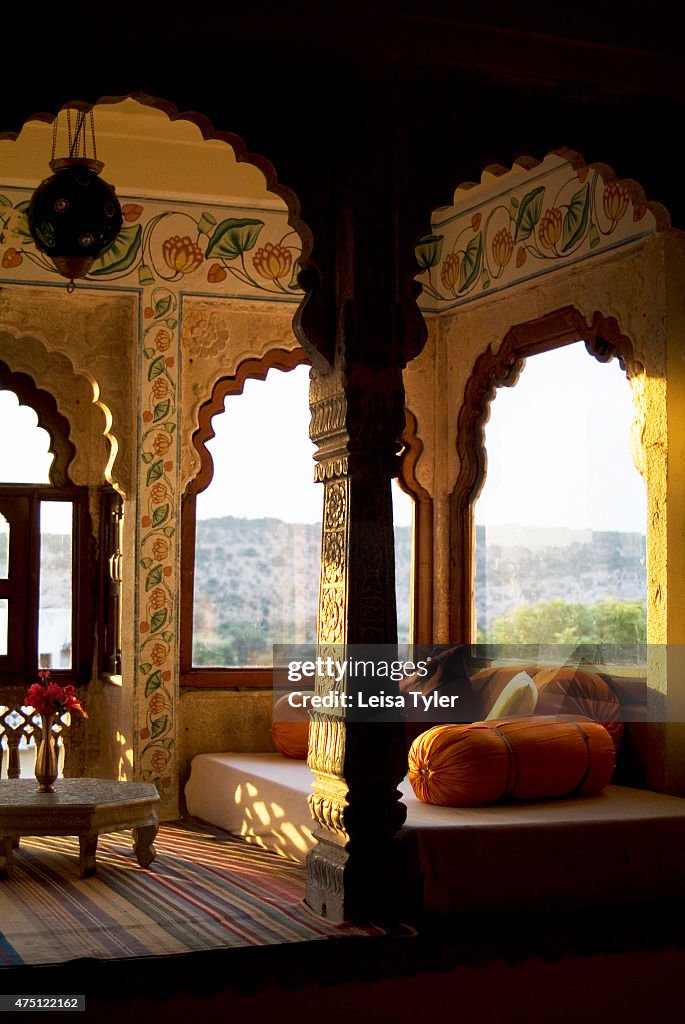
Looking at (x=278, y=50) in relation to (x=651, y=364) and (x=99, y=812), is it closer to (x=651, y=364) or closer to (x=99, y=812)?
(x=651, y=364)

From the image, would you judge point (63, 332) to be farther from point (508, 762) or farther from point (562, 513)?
point (508, 762)

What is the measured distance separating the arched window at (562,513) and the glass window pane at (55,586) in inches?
105

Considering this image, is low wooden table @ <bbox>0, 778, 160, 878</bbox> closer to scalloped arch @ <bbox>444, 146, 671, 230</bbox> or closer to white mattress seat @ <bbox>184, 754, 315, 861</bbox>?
white mattress seat @ <bbox>184, 754, 315, 861</bbox>

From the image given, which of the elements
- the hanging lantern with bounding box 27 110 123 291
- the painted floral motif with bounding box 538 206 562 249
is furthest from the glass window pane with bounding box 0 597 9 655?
the painted floral motif with bounding box 538 206 562 249

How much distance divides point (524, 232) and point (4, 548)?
3.83 m

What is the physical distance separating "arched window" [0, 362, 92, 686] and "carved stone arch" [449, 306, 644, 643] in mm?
2415

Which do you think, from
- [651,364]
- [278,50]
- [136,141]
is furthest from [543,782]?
[136,141]

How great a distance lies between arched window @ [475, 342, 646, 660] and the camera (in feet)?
22.1

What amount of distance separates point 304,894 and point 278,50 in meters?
3.38

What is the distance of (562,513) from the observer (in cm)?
730

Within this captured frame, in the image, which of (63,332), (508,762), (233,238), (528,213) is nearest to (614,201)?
(528,213)

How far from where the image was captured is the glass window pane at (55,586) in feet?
27.6

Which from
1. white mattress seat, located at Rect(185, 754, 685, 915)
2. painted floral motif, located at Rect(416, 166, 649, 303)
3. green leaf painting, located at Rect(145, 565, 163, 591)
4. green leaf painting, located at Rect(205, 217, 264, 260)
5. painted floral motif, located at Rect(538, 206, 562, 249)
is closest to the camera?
white mattress seat, located at Rect(185, 754, 685, 915)

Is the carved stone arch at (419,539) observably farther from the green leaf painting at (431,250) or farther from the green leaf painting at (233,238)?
the green leaf painting at (233,238)
